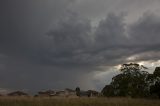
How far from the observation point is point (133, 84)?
70.7 metres

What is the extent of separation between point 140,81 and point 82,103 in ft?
136

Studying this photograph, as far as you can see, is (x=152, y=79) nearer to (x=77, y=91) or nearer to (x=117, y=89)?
(x=117, y=89)

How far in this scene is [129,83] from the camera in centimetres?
7112

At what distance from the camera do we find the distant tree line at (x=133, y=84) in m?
63.8

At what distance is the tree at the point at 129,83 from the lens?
2672 inches

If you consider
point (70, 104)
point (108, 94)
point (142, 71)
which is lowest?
point (70, 104)

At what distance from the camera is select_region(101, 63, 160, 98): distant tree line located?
63781 millimetres

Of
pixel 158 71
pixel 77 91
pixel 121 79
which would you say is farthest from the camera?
pixel 77 91

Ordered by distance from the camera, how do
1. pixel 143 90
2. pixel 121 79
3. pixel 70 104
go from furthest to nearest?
1. pixel 121 79
2. pixel 143 90
3. pixel 70 104

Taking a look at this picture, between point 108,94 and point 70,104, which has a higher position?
point 108,94

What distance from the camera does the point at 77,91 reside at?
322 feet

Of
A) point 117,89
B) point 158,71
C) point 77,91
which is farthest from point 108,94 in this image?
point 77,91

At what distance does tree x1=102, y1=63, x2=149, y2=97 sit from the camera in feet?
223

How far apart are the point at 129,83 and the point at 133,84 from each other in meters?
0.92
